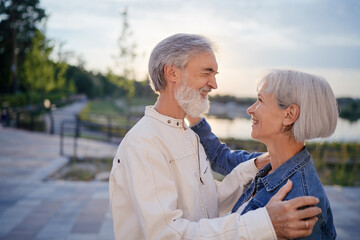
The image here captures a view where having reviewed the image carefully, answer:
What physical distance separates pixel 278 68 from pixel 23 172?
22.3 feet

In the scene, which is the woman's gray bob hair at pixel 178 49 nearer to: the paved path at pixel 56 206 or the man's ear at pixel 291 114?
the man's ear at pixel 291 114

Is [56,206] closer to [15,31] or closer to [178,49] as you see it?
[178,49]

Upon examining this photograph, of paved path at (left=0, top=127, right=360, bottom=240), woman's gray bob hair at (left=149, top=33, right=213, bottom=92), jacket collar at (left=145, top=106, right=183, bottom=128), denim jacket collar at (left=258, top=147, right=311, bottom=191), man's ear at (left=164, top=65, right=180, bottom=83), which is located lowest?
paved path at (left=0, top=127, right=360, bottom=240)

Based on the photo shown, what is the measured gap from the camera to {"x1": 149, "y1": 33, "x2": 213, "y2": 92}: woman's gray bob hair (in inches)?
67.8

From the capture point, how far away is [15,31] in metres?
26.3

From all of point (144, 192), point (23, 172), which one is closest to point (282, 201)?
point (144, 192)

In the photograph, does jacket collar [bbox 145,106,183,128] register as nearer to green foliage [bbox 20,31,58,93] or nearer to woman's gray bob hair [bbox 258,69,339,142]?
woman's gray bob hair [bbox 258,69,339,142]

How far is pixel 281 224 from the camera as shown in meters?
1.37

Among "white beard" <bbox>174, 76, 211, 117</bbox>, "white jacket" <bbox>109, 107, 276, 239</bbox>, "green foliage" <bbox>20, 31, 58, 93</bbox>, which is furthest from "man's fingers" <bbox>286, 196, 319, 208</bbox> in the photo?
"green foliage" <bbox>20, 31, 58, 93</bbox>

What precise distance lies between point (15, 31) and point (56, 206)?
83.1 ft

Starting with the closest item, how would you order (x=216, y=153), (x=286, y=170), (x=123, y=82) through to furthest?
(x=286, y=170), (x=216, y=153), (x=123, y=82)

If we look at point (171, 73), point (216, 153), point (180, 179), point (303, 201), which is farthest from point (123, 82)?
point (303, 201)

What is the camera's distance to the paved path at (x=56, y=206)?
4.21 metres

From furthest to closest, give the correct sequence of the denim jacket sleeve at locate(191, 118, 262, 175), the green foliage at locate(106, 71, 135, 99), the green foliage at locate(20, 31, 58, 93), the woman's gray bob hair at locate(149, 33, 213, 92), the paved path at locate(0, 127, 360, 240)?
the green foliage at locate(20, 31, 58, 93) → the green foliage at locate(106, 71, 135, 99) → the paved path at locate(0, 127, 360, 240) → the denim jacket sleeve at locate(191, 118, 262, 175) → the woman's gray bob hair at locate(149, 33, 213, 92)
